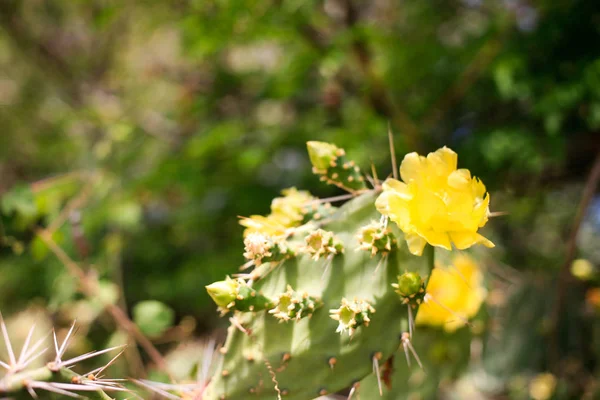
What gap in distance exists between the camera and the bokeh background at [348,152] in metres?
0.94

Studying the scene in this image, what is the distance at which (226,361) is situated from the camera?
1.55 ft

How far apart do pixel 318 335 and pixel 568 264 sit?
58 centimetres

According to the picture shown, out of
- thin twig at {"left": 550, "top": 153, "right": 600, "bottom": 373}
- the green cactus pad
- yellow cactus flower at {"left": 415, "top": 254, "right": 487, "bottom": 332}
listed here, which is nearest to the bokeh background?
thin twig at {"left": 550, "top": 153, "right": 600, "bottom": 373}

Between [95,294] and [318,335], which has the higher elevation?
[318,335]

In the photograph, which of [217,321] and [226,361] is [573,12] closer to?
[226,361]

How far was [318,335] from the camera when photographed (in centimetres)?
44

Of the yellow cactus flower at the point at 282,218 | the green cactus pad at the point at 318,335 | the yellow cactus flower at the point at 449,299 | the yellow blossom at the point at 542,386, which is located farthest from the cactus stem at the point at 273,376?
the yellow blossom at the point at 542,386

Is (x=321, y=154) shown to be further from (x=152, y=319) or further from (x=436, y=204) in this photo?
(x=152, y=319)

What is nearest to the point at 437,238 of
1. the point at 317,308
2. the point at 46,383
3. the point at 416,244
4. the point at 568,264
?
the point at 416,244

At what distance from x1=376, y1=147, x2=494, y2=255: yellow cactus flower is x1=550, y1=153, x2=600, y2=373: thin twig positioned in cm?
43

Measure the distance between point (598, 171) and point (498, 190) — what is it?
0.36m

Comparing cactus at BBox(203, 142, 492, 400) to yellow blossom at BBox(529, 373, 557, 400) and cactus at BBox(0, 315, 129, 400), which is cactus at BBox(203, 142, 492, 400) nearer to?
cactus at BBox(0, 315, 129, 400)

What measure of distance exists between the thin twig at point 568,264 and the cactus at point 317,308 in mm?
443

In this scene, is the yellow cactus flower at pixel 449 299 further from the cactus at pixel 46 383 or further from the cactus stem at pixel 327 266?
the cactus at pixel 46 383
